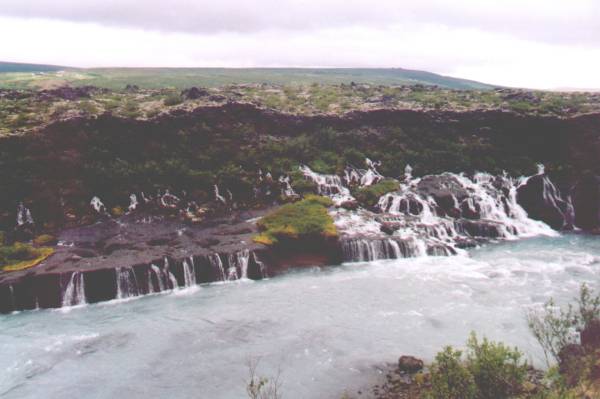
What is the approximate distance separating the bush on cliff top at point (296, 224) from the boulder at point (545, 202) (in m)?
20.1

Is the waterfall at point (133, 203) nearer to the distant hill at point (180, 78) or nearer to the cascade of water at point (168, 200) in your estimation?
the cascade of water at point (168, 200)

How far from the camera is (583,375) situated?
14.0m

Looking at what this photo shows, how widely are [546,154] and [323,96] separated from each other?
28.6 meters

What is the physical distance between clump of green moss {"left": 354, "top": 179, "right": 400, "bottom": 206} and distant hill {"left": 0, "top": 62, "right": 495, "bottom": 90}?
A: 81799 mm

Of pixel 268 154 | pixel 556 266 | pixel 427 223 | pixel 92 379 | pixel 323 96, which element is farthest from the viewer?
pixel 323 96

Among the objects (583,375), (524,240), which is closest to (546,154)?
(524,240)

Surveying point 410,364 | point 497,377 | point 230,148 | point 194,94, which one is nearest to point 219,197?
point 230,148

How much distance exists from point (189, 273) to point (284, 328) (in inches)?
366

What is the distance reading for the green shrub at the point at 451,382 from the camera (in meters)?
13.5

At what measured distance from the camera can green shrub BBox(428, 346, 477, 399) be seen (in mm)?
13461

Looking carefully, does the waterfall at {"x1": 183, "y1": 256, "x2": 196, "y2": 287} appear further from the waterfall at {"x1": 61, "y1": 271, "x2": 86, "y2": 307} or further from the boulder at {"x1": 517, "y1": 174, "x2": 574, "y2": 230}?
the boulder at {"x1": 517, "y1": 174, "x2": 574, "y2": 230}

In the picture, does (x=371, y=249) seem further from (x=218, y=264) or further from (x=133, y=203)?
(x=133, y=203)

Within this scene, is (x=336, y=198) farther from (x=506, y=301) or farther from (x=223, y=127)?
(x=506, y=301)

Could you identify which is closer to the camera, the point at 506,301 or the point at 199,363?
the point at 199,363
